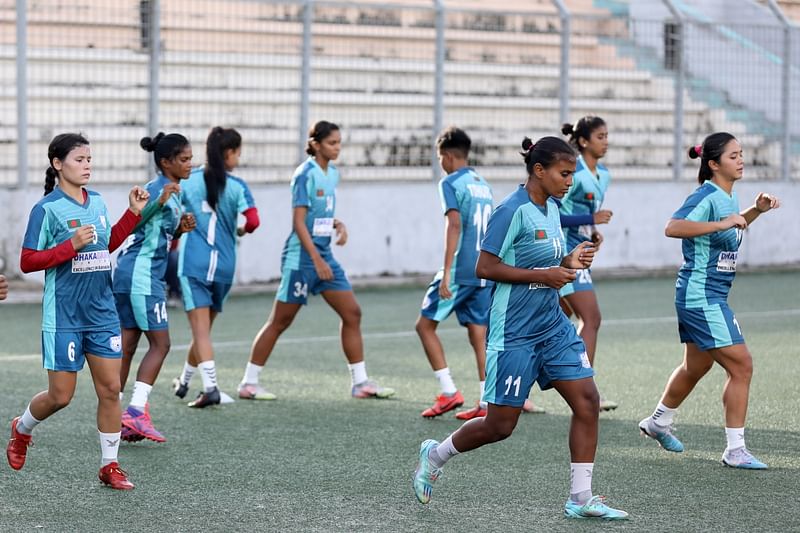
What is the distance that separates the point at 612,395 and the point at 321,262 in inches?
89.8

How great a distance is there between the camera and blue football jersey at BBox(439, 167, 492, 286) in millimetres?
8828

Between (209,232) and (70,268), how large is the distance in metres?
2.68

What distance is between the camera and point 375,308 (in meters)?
14.5

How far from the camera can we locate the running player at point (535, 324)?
19.9 ft

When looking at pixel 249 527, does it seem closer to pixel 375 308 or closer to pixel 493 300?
pixel 493 300

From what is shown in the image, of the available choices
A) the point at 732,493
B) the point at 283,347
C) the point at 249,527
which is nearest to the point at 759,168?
the point at 283,347

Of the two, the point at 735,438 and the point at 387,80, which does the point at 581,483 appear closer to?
the point at 735,438

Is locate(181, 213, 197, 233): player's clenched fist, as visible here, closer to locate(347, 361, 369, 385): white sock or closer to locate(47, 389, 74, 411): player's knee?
locate(47, 389, 74, 411): player's knee

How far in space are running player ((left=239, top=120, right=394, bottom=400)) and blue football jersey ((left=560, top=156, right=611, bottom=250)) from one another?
5.51ft

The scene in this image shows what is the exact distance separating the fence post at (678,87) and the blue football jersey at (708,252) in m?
11.7

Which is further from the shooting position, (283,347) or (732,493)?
(283,347)

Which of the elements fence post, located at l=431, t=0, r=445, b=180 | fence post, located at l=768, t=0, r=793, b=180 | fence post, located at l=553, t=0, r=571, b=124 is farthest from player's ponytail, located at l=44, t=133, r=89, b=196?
fence post, located at l=768, t=0, r=793, b=180

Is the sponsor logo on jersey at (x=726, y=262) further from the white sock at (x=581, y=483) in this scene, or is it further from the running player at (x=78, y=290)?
the running player at (x=78, y=290)

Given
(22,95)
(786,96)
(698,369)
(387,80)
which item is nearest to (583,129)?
(698,369)
